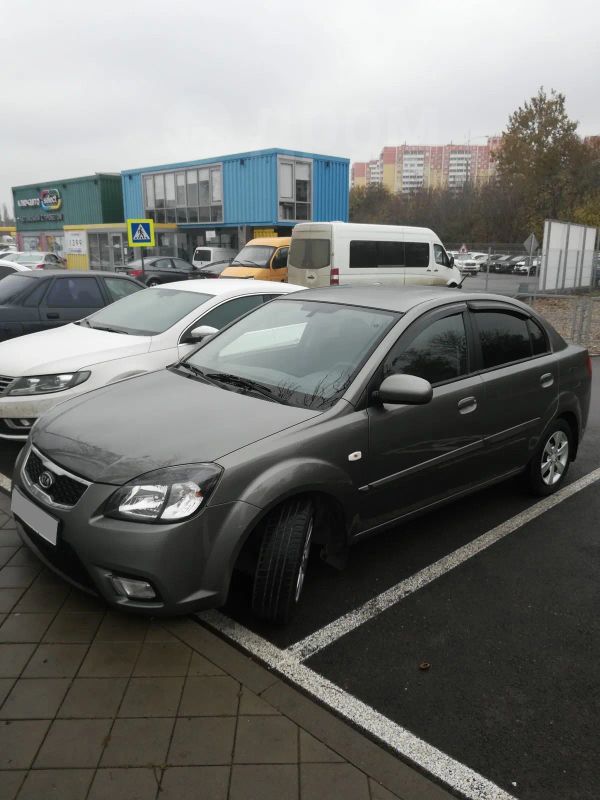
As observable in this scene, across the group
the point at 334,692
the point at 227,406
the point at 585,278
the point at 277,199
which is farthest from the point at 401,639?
the point at 277,199

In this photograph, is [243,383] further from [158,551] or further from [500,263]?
[500,263]

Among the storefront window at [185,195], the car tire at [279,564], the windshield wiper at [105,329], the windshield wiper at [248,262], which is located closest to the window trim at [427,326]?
the car tire at [279,564]

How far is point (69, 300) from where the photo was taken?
8.02 meters

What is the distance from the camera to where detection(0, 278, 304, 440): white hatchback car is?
498cm

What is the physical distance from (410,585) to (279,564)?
3.14ft

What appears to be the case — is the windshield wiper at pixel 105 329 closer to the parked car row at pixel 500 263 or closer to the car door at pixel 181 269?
the car door at pixel 181 269

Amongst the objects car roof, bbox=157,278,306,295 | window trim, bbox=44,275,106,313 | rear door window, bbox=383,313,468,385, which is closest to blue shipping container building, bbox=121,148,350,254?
window trim, bbox=44,275,106,313

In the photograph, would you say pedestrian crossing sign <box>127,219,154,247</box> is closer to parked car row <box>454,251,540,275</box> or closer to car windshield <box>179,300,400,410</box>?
car windshield <box>179,300,400,410</box>

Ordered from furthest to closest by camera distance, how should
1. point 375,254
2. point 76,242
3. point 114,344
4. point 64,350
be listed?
point 76,242 → point 375,254 → point 114,344 → point 64,350

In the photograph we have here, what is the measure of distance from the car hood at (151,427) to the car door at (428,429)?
0.51 metres

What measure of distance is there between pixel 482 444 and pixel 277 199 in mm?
26938

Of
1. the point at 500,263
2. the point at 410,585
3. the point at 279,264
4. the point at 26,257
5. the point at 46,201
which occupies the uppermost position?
the point at 46,201

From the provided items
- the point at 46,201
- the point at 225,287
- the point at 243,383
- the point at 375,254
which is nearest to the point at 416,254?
the point at 375,254

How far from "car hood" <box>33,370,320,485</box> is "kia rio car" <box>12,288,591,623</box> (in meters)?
0.01
